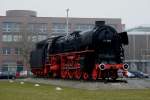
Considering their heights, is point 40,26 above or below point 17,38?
above

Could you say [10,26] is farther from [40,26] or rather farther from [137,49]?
[137,49]

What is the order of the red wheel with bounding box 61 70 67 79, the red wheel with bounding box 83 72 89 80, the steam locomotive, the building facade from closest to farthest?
the steam locomotive → the red wheel with bounding box 83 72 89 80 → the red wheel with bounding box 61 70 67 79 → the building facade

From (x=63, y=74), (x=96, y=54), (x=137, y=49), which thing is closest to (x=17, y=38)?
(x=137, y=49)

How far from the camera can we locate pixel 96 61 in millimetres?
33375

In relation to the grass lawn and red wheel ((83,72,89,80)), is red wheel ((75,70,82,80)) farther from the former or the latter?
the grass lawn

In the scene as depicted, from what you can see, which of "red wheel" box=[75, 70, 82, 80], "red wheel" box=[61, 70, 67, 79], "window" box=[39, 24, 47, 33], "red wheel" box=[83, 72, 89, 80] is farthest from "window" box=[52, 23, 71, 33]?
"red wheel" box=[83, 72, 89, 80]

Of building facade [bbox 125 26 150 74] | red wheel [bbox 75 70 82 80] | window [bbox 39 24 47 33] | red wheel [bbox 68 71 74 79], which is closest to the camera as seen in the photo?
red wheel [bbox 75 70 82 80]

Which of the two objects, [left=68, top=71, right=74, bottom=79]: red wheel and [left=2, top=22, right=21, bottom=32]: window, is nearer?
[left=68, top=71, right=74, bottom=79]: red wheel

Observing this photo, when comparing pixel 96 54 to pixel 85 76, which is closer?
pixel 96 54

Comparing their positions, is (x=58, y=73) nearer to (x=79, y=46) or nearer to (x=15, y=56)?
(x=79, y=46)

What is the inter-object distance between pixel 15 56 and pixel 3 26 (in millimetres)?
7997

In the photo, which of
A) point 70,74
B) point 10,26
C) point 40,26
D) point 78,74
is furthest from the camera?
point 40,26

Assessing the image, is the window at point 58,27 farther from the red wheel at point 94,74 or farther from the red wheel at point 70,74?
the red wheel at point 94,74

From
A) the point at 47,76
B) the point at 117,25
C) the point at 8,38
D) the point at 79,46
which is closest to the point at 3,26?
the point at 8,38
